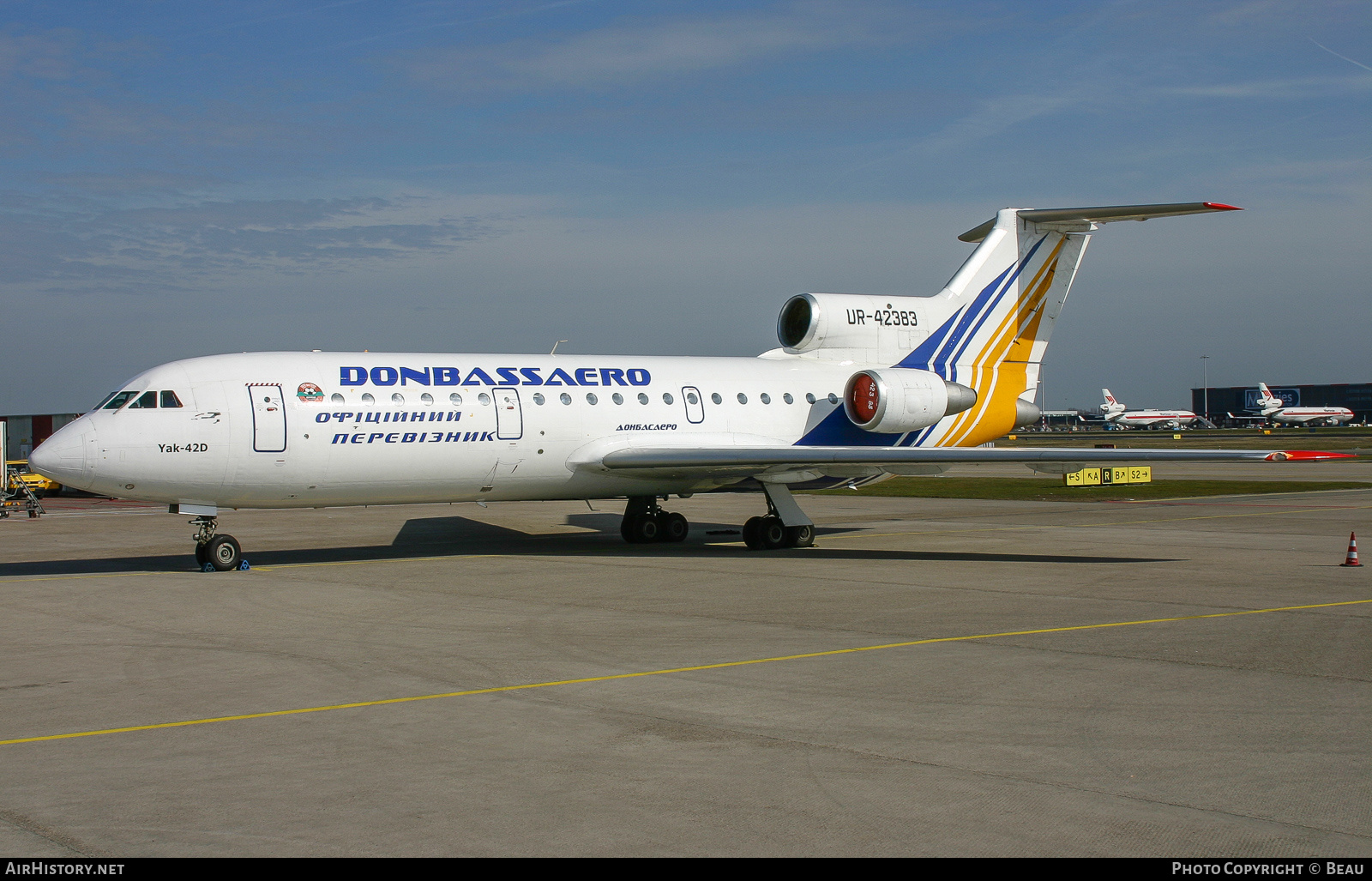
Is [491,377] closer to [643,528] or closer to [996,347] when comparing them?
[643,528]

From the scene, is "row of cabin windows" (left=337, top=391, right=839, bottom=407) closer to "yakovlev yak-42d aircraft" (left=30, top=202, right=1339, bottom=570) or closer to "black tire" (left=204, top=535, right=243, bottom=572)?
"yakovlev yak-42d aircraft" (left=30, top=202, right=1339, bottom=570)

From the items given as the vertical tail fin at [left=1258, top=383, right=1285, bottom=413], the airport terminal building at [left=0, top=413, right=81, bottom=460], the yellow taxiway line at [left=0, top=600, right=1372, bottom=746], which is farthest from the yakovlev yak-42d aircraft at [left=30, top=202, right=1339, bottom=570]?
the vertical tail fin at [left=1258, top=383, right=1285, bottom=413]

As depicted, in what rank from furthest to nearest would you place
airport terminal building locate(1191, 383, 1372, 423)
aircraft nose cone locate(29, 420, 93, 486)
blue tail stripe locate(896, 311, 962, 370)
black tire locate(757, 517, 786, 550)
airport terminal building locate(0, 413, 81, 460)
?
airport terminal building locate(1191, 383, 1372, 423) → airport terminal building locate(0, 413, 81, 460) → blue tail stripe locate(896, 311, 962, 370) → black tire locate(757, 517, 786, 550) → aircraft nose cone locate(29, 420, 93, 486)

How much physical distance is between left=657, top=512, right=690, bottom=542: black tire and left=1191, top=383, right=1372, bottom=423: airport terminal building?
143 meters

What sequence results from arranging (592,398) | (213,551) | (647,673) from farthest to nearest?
1. (592,398)
2. (213,551)
3. (647,673)

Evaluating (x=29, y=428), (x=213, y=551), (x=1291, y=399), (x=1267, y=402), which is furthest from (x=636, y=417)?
(x=1291, y=399)

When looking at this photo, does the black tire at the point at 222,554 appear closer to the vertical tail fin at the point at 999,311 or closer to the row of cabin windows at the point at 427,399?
the row of cabin windows at the point at 427,399

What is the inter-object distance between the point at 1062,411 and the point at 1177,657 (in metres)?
200

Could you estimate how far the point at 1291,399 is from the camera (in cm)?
16300

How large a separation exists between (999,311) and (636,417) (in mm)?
8355

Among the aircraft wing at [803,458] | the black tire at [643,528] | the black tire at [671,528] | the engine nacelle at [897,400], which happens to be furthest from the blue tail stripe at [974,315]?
the black tire at [643,528]

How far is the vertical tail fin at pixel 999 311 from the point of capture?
913 inches

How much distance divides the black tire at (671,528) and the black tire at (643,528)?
14cm

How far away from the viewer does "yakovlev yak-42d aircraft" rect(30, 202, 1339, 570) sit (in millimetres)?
16734
